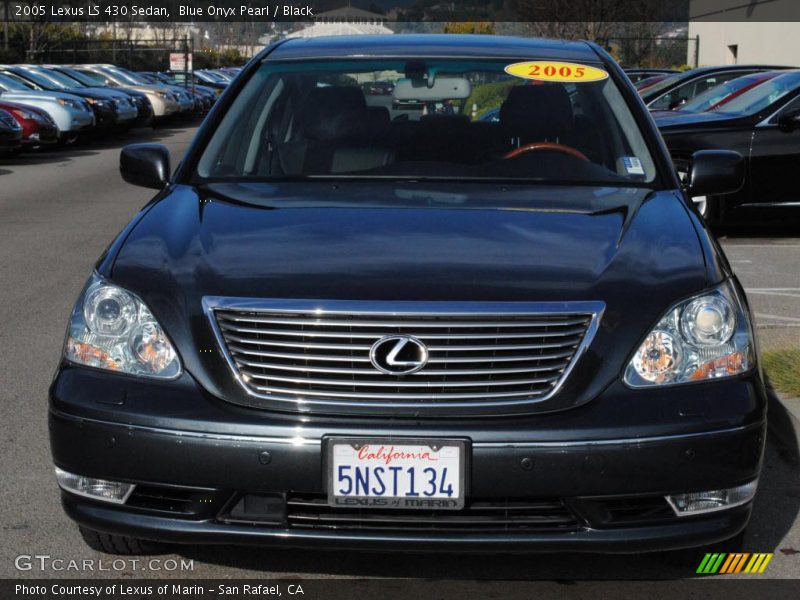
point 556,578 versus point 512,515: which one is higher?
point 512,515

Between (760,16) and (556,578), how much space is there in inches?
1499

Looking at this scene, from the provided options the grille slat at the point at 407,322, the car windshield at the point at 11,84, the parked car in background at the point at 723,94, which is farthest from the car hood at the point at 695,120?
the car windshield at the point at 11,84

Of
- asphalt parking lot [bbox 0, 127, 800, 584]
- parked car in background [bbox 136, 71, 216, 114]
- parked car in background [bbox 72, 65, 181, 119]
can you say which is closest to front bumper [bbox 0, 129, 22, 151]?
asphalt parking lot [bbox 0, 127, 800, 584]

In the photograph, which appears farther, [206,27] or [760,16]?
[206,27]

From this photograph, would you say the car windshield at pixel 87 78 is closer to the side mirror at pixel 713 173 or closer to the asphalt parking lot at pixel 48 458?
the asphalt parking lot at pixel 48 458

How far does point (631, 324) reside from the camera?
3.40 metres

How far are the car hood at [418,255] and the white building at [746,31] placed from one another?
32.9 meters

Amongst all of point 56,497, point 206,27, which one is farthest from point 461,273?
point 206,27

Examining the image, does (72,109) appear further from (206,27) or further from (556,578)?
(206,27)

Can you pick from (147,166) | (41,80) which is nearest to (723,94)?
(147,166)

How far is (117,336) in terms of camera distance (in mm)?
3527

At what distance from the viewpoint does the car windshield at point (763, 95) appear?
38.4ft

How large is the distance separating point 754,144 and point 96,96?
60.6ft

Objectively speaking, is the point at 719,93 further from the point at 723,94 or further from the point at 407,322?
the point at 407,322
